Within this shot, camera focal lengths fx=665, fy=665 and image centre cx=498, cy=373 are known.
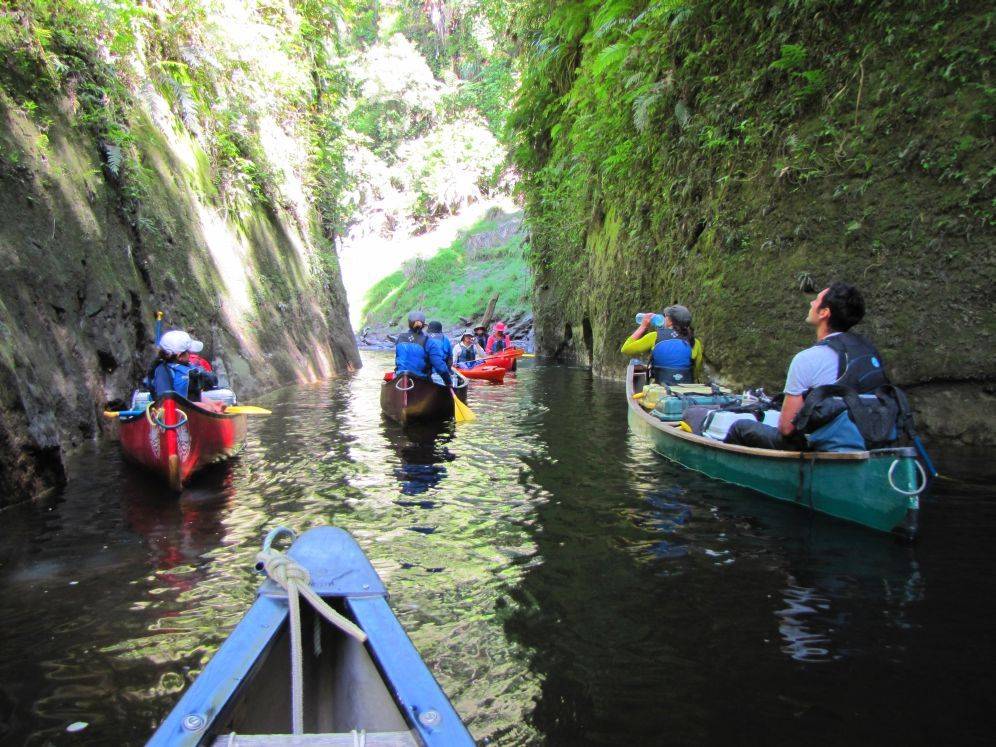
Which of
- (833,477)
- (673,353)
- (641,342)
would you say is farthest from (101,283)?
(833,477)

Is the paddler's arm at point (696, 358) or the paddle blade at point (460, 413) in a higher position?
the paddler's arm at point (696, 358)

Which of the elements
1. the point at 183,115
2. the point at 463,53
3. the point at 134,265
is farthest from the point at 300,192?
the point at 463,53

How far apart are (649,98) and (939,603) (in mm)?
9631

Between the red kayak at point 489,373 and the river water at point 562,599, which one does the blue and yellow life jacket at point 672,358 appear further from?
the red kayak at point 489,373

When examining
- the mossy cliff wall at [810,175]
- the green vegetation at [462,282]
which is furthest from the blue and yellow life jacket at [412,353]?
the green vegetation at [462,282]

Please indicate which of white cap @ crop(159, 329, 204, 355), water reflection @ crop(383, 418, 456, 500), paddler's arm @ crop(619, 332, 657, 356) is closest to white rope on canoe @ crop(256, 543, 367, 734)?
water reflection @ crop(383, 418, 456, 500)

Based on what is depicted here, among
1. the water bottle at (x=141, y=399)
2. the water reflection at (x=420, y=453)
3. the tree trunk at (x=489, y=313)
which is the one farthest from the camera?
the tree trunk at (x=489, y=313)

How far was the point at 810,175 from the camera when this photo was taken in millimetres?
8109

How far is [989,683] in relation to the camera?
2.86 meters

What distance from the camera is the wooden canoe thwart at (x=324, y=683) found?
1787 mm

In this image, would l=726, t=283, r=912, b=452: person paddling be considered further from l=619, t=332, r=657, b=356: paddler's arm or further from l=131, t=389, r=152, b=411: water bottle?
l=131, t=389, r=152, b=411: water bottle

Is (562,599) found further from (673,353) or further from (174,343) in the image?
(673,353)

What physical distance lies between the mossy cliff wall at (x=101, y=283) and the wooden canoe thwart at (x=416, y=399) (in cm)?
344

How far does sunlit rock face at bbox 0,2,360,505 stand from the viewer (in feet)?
21.3
